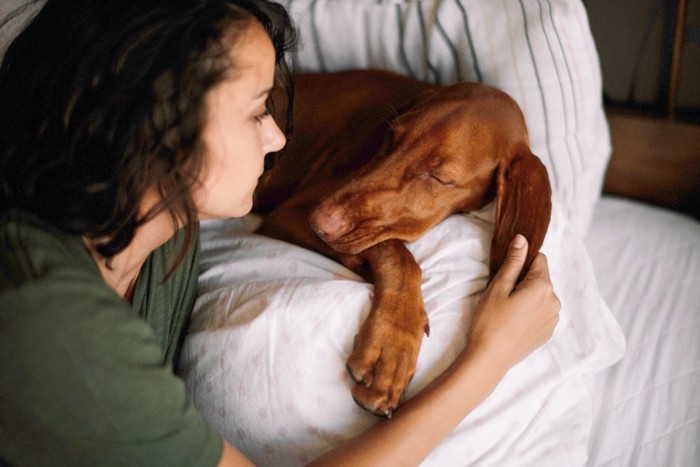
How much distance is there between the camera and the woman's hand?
125cm

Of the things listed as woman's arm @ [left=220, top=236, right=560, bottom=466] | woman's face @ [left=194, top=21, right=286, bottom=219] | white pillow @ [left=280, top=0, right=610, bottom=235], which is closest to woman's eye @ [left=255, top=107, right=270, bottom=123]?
A: woman's face @ [left=194, top=21, right=286, bottom=219]

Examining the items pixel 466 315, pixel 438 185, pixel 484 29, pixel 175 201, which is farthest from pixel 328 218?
pixel 484 29

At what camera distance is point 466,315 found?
52.4 inches

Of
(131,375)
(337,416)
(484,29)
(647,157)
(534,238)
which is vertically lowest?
(647,157)

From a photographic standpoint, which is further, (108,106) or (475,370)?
(475,370)

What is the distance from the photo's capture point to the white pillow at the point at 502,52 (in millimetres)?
1762

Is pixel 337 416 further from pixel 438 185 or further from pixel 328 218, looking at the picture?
pixel 438 185

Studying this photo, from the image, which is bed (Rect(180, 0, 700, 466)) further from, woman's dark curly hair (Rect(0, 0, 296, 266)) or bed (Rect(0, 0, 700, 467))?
woman's dark curly hair (Rect(0, 0, 296, 266))

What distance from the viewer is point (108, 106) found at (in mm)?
952

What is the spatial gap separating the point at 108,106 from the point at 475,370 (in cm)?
84

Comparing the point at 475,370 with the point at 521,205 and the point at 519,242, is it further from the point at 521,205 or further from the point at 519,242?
the point at 521,205

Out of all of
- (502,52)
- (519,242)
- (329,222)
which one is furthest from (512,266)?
(502,52)

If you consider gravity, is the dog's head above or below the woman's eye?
below

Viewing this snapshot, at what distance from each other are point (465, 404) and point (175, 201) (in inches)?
26.8
